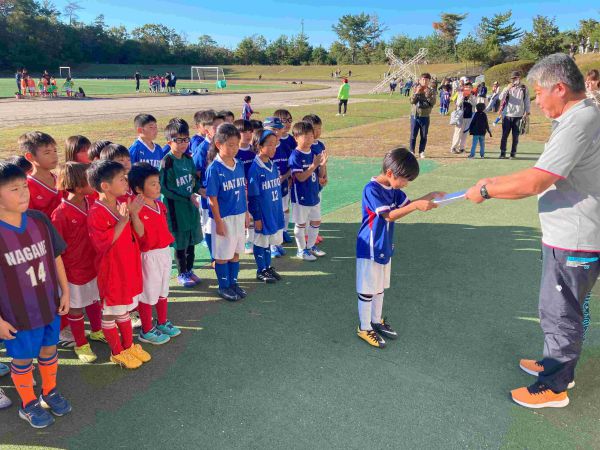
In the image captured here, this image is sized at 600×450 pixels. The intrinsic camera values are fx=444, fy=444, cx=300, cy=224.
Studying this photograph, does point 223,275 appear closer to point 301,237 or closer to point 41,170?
point 301,237

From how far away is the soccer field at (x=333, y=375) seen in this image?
9.07ft

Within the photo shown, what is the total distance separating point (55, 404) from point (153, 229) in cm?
142

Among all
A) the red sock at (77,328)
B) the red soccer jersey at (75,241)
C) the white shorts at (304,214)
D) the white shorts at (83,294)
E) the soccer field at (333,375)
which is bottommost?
the soccer field at (333,375)

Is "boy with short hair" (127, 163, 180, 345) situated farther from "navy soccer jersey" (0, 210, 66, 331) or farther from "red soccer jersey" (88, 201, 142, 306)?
"navy soccer jersey" (0, 210, 66, 331)

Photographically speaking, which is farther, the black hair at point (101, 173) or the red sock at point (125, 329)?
the red sock at point (125, 329)

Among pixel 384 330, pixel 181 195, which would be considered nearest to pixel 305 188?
pixel 181 195

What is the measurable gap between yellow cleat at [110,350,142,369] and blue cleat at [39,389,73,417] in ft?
1.67

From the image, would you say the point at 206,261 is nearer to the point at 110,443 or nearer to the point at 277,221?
the point at 277,221

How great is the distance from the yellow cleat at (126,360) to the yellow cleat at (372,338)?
182 cm

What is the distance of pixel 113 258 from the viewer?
10.8ft

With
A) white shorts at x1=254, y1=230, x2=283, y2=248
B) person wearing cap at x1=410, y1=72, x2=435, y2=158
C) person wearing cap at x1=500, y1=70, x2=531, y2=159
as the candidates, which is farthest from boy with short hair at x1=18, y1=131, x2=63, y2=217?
person wearing cap at x1=500, y1=70, x2=531, y2=159

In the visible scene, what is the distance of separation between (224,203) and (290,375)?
1848 millimetres

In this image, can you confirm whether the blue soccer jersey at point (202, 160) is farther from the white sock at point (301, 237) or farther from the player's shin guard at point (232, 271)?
the white sock at point (301, 237)

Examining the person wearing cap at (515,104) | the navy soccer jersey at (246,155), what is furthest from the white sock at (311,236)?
the person wearing cap at (515,104)
